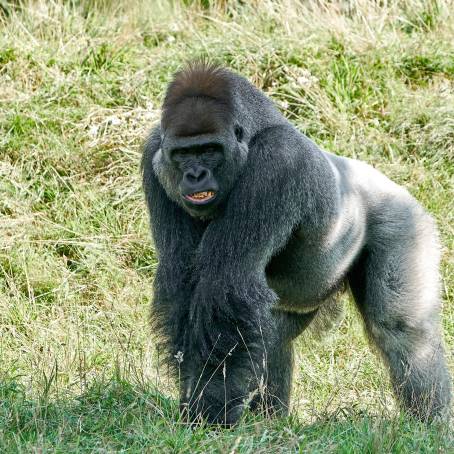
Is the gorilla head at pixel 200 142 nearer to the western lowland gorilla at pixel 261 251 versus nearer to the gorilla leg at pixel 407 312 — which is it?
the western lowland gorilla at pixel 261 251

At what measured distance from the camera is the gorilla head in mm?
3488

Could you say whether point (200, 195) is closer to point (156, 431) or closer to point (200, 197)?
point (200, 197)

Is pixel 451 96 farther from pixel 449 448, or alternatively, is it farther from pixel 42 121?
pixel 449 448

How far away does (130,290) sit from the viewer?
17.2ft

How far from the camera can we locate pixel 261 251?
11.6 feet

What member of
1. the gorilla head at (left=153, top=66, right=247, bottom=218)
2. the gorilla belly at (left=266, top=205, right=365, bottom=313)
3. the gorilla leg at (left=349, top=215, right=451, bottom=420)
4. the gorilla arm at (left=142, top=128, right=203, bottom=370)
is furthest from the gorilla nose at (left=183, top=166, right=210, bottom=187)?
the gorilla leg at (left=349, top=215, right=451, bottom=420)

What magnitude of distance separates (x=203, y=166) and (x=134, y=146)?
256cm

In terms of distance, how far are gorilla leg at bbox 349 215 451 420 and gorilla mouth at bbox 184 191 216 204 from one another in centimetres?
101

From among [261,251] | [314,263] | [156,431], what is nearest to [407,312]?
[314,263]

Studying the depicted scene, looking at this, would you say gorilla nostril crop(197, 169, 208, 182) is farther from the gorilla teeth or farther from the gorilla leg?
the gorilla leg

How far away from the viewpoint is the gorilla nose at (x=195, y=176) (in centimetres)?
346

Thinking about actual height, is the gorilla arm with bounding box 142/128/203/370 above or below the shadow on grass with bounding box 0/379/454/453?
above

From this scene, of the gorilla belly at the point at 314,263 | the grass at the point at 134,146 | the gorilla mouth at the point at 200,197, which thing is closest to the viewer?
the gorilla mouth at the point at 200,197

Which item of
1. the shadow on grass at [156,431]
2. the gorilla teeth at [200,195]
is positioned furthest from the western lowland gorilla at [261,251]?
the shadow on grass at [156,431]
